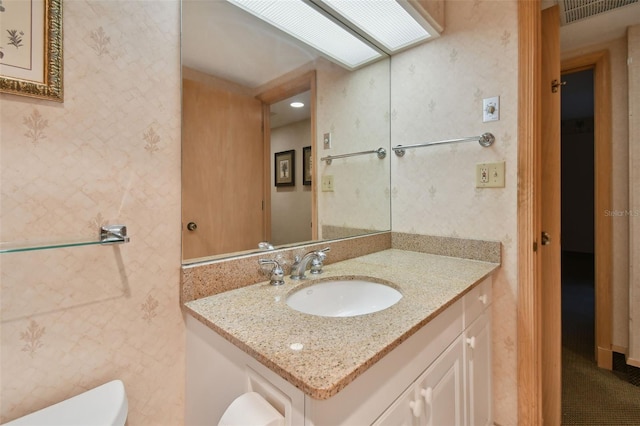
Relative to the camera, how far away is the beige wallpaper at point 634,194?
179cm

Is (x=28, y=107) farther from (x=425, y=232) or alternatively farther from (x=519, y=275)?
(x=519, y=275)

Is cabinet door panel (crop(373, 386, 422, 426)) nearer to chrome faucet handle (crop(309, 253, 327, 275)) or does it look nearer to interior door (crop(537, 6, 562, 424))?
chrome faucet handle (crop(309, 253, 327, 275))

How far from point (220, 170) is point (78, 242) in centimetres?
48

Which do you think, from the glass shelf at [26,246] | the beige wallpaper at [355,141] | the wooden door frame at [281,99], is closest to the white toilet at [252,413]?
the glass shelf at [26,246]

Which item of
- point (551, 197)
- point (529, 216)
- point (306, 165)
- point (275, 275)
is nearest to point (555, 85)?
point (551, 197)

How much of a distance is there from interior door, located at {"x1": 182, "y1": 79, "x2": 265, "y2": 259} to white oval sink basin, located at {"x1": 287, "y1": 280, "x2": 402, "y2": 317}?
11.2 inches

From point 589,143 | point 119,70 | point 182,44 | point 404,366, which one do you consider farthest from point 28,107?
point 589,143

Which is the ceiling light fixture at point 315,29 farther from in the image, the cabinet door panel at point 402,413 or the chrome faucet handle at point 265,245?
the cabinet door panel at point 402,413

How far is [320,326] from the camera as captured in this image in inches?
27.7

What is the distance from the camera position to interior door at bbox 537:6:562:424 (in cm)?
138

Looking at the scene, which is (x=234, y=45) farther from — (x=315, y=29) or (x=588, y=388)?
(x=588, y=388)

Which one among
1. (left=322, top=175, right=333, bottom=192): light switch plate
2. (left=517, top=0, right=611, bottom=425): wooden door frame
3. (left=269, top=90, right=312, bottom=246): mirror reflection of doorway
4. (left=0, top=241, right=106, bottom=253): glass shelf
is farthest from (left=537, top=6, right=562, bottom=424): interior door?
(left=0, top=241, right=106, bottom=253): glass shelf

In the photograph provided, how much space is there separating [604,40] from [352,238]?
6.92ft

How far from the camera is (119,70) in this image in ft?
2.46
